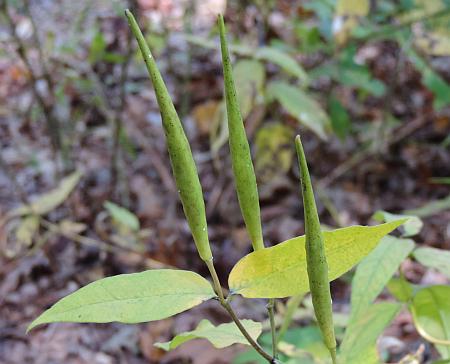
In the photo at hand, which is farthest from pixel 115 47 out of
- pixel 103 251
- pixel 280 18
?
pixel 280 18

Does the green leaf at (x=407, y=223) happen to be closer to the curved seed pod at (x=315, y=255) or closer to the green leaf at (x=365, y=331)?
the green leaf at (x=365, y=331)

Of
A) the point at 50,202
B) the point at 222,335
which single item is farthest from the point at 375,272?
the point at 50,202

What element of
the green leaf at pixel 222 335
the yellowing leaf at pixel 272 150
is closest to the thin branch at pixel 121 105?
the yellowing leaf at pixel 272 150

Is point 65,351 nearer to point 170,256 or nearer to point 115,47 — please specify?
point 170,256

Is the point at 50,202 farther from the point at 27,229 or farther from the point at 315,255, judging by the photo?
the point at 315,255

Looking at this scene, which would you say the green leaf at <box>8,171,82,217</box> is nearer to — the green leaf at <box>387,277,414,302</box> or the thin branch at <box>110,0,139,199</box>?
the thin branch at <box>110,0,139,199</box>
